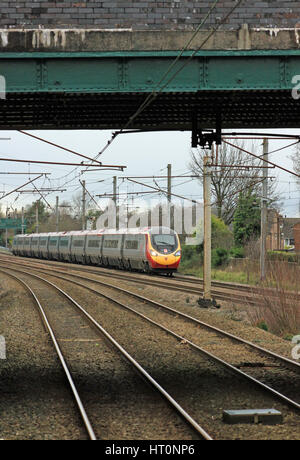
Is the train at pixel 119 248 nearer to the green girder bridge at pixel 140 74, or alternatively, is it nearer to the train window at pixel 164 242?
the train window at pixel 164 242

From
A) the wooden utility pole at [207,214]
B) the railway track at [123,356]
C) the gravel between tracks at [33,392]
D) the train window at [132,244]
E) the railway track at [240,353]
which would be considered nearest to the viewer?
the railway track at [123,356]

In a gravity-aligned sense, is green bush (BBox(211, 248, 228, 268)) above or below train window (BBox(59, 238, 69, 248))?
below

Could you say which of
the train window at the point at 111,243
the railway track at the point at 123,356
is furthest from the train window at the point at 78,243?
the railway track at the point at 123,356

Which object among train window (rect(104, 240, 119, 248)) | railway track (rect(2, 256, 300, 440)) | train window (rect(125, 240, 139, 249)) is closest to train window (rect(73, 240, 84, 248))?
train window (rect(104, 240, 119, 248))

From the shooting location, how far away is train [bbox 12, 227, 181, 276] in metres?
35.5

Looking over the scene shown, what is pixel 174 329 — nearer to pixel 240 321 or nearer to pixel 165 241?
pixel 240 321

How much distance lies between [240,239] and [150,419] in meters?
36.3

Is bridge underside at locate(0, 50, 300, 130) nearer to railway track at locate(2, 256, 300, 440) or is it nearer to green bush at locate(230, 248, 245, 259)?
railway track at locate(2, 256, 300, 440)

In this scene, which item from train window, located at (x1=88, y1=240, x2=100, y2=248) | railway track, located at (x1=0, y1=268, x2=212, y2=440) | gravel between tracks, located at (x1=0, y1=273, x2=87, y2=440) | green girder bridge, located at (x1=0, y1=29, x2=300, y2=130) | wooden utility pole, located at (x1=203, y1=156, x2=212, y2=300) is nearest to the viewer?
railway track, located at (x1=0, y1=268, x2=212, y2=440)

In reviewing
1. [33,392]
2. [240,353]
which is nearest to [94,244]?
[240,353]

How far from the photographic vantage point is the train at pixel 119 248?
35.5m

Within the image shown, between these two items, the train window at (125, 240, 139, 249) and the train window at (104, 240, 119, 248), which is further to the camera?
the train window at (104, 240, 119, 248)

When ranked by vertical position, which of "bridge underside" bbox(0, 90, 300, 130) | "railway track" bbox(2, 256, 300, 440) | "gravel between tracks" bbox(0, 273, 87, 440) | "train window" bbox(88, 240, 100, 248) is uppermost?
"bridge underside" bbox(0, 90, 300, 130)
